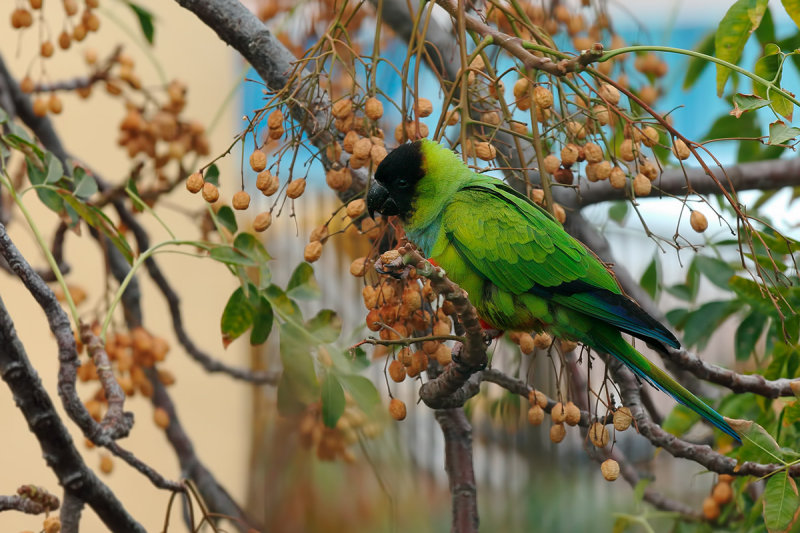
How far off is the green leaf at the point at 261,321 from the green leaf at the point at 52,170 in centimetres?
36

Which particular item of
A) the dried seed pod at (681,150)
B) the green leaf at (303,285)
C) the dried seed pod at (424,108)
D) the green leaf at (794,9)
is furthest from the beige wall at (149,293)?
the green leaf at (794,9)

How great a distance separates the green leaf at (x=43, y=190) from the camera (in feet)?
4.25

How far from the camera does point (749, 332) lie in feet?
4.95

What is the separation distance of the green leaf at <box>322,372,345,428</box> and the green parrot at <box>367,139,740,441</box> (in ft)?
0.80

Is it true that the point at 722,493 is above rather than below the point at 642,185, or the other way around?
below

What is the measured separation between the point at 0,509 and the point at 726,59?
1063 millimetres

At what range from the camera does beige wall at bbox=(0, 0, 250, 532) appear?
3.00m

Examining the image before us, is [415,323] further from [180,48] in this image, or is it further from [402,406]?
[180,48]

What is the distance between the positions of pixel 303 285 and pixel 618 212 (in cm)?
90

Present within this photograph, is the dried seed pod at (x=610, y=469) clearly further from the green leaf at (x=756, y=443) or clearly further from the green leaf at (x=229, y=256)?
the green leaf at (x=229, y=256)

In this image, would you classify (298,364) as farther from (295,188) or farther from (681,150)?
(681,150)

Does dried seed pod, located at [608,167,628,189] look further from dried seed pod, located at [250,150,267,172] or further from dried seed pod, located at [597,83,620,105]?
dried seed pod, located at [250,150,267,172]

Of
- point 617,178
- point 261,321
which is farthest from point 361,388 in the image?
point 617,178

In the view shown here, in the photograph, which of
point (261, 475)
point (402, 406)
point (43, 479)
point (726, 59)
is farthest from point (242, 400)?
point (726, 59)
